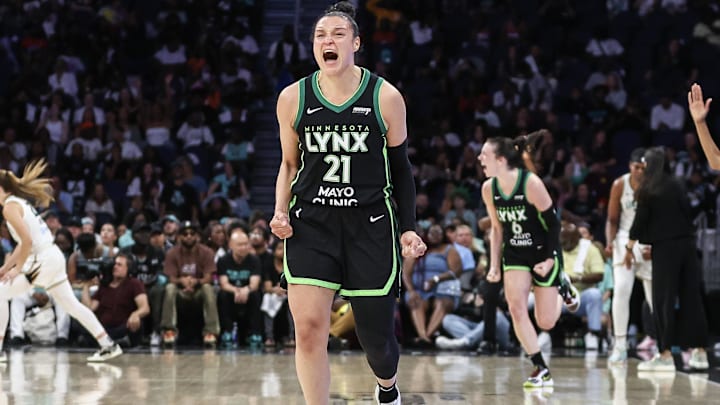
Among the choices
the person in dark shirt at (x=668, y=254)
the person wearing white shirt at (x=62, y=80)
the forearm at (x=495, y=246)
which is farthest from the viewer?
the person wearing white shirt at (x=62, y=80)

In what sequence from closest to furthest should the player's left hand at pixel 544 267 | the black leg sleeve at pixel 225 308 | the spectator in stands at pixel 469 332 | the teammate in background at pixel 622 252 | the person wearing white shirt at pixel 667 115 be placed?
the player's left hand at pixel 544 267 → the teammate in background at pixel 622 252 → the spectator in stands at pixel 469 332 → the black leg sleeve at pixel 225 308 → the person wearing white shirt at pixel 667 115

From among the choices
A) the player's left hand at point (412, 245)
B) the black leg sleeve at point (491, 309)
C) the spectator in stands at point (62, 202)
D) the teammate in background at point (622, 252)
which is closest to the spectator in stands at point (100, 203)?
the spectator in stands at point (62, 202)

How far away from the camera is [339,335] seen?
470 inches

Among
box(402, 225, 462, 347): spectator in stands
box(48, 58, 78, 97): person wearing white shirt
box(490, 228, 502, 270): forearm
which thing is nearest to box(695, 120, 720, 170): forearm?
box(490, 228, 502, 270): forearm

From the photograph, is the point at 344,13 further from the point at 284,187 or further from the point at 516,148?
the point at 516,148

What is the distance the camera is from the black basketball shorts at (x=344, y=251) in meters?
4.90

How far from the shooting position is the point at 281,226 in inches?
192

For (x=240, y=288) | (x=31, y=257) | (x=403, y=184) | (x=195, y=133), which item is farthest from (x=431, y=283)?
(x=403, y=184)

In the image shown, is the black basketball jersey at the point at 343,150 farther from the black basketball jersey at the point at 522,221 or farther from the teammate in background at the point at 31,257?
the teammate in background at the point at 31,257

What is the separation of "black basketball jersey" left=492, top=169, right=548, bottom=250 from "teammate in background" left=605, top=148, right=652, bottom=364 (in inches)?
77.3

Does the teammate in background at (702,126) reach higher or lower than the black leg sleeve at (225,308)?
higher

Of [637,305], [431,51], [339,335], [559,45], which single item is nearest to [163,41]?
[431,51]

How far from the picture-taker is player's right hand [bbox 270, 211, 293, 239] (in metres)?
4.88

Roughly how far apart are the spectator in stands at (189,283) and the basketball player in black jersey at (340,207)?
7.42 m
